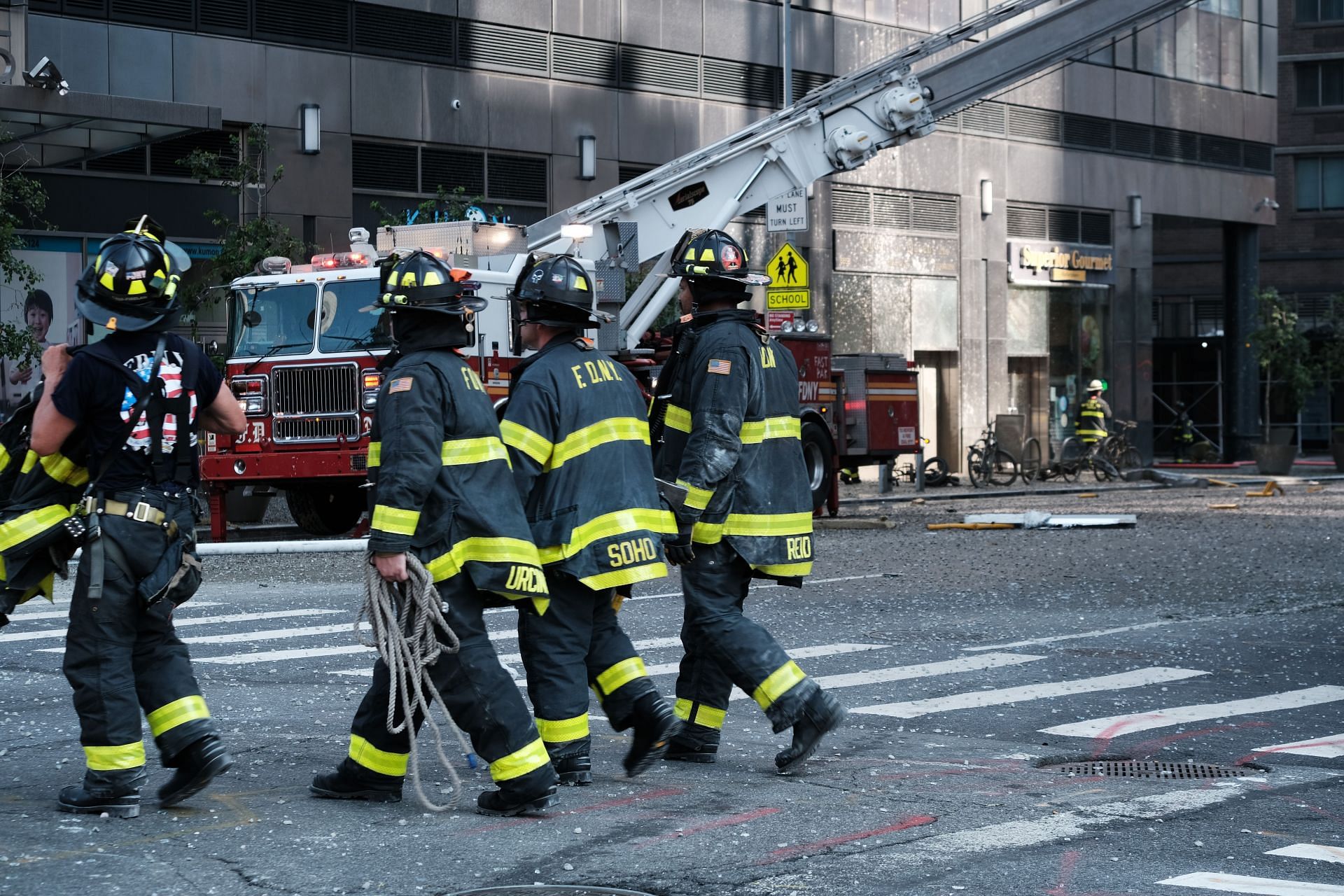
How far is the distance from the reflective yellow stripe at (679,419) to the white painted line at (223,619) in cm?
503

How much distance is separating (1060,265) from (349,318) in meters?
24.7

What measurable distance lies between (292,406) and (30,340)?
13.1 feet

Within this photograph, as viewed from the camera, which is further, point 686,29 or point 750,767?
point 686,29

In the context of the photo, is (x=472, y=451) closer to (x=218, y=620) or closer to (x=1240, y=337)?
(x=218, y=620)

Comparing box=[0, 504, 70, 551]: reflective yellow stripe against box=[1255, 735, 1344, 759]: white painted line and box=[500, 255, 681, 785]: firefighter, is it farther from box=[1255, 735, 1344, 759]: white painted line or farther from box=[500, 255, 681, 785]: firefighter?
box=[1255, 735, 1344, 759]: white painted line

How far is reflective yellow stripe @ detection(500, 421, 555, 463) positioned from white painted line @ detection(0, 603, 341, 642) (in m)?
5.29

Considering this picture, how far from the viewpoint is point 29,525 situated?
6.16m

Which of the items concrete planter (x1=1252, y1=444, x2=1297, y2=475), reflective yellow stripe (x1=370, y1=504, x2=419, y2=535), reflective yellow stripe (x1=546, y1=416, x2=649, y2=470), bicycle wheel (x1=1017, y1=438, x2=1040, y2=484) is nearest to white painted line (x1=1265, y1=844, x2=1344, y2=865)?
reflective yellow stripe (x1=546, y1=416, x2=649, y2=470)

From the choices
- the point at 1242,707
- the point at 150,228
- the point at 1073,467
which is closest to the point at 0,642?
the point at 150,228

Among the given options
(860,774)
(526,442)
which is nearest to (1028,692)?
(860,774)

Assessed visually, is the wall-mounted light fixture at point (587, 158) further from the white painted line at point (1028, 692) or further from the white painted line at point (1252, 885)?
the white painted line at point (1252, 885)

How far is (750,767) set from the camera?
7.15 m

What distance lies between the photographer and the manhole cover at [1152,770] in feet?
23.3

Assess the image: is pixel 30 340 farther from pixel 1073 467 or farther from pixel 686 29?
pixel 1073 467
